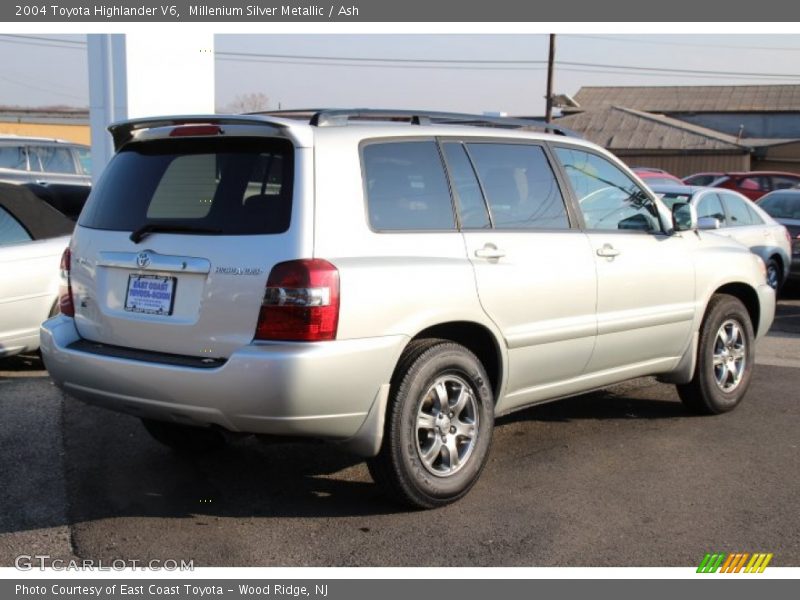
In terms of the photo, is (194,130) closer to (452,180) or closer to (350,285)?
(350,285)

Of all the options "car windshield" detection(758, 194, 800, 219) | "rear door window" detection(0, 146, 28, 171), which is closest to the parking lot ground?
"car windshield" detection(758, 194, 800, 219)

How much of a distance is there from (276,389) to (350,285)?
1.81 feet

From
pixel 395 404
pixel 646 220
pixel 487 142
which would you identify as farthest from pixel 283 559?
pixel 646 220

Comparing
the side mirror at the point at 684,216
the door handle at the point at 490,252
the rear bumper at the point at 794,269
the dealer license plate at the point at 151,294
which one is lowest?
the rear bumper at the point at 794,269

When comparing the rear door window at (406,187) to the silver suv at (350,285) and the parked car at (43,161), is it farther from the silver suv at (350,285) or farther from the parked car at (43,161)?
the parked car at (43,161)

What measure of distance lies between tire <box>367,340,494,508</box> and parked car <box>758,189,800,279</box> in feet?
30.3

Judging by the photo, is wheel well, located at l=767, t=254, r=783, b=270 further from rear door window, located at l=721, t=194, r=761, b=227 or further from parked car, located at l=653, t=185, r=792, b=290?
rear door window, located at l=721, t=194, r=761, b=227

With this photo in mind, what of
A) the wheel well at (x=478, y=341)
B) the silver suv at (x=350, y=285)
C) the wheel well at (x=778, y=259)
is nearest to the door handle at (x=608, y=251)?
the silver suv at (x=350, y=285)

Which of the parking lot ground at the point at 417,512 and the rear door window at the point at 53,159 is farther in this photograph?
the rear door window at the point at 53,159

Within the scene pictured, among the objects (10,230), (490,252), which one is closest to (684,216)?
(490,252)

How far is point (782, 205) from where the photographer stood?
46.1 feet

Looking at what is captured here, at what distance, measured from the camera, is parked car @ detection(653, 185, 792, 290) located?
1129 centimetres

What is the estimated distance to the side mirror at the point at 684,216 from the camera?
6262mm

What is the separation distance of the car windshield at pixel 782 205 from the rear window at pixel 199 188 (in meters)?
11.2
